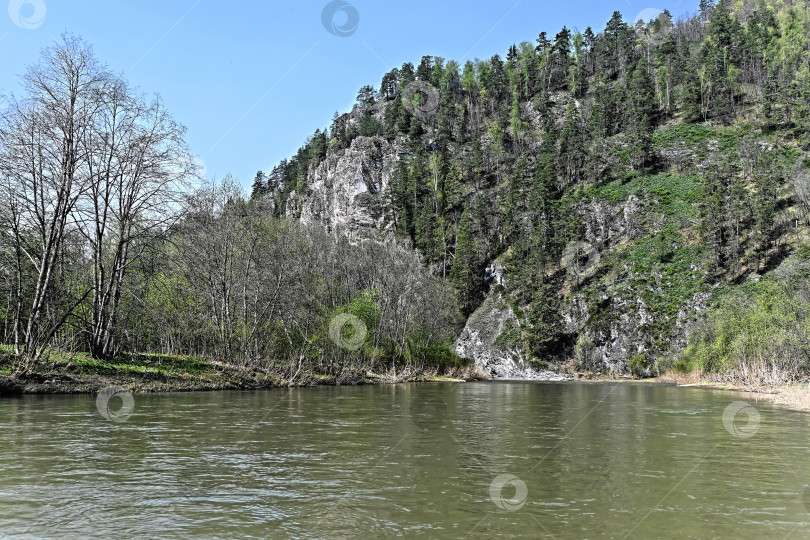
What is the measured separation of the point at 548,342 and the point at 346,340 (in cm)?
4688

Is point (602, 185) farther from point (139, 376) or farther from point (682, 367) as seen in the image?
point (139, 376)

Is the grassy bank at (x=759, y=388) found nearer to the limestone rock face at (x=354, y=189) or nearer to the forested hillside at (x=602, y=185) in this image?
the forested hillside at (x=602, y=185)

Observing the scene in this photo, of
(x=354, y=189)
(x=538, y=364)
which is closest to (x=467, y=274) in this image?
(x=538, y=364)

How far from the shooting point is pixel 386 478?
32.4 ft

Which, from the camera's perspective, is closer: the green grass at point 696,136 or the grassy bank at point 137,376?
the grassy bank at point 137,376

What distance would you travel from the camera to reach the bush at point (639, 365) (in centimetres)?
7288

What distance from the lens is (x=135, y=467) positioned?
10203 millimetres

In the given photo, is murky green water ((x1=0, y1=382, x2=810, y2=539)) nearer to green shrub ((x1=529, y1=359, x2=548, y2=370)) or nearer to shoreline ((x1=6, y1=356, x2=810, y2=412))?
shoreline ((x1=6, y1=356, x2=810, y2=412))

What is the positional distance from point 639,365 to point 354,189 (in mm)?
84658

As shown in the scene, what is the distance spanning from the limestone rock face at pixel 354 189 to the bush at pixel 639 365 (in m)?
70.6

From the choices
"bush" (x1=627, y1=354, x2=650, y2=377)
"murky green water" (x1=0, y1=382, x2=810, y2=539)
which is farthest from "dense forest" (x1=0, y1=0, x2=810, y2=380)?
"murky green water" (x1=0, y1=382, x2=810, y2=539)

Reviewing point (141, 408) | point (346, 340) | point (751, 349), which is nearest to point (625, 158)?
point (751, 349)

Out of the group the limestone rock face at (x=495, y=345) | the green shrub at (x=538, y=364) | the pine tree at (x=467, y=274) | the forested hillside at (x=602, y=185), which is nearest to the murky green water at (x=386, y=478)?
the forested hillside at (x=602, y=185)

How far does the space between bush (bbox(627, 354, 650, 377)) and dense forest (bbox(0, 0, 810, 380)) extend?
20cm
